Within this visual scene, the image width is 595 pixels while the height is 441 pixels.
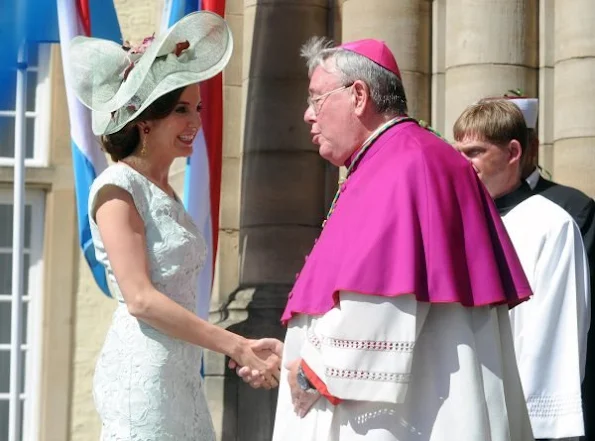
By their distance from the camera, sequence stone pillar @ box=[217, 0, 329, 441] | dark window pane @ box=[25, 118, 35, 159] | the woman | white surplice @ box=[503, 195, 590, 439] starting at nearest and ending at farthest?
the woman → white surplice @ box=[503, 195, 590, 439] → stone pillar @ box=[217, 0, 329, 441] → dark window pane @ box=[25, 118, 35, 159]

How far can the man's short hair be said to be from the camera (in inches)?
191

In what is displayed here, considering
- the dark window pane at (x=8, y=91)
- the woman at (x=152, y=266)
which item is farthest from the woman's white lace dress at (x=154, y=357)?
the dark window pane at (x=8, y=91)

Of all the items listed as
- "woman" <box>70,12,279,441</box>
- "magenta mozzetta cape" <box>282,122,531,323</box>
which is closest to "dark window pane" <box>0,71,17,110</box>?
"woman" <box>70,12,279,441</box>

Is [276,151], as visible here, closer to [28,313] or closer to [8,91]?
[8,91]

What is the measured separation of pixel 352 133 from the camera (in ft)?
12.9

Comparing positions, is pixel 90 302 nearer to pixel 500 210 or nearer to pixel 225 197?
pixel 225 197

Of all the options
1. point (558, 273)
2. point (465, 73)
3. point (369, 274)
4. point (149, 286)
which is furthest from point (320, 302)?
point (465, 73)

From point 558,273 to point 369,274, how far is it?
123 cm

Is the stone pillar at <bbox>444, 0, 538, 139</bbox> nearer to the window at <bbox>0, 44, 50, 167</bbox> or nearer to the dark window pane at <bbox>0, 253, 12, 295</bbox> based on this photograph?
the window at <bbox>0, 44, 50, 167</bbox>

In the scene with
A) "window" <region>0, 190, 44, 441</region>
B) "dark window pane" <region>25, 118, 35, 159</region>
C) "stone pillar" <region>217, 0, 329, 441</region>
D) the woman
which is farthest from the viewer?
"dark window pane" <region>25, 118, 35, 159</region>

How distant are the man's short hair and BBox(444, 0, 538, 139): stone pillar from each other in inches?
69.0

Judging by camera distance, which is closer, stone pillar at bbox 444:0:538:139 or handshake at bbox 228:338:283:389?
handshake at bbox 228:338:283:389

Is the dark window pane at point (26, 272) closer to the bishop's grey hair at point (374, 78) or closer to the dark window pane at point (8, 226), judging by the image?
the dark window pane at point (8, 226)

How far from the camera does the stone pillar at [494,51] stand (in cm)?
670
